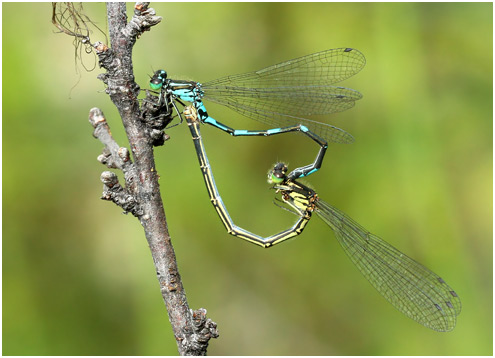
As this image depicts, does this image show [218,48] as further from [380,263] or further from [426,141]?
[380,263]

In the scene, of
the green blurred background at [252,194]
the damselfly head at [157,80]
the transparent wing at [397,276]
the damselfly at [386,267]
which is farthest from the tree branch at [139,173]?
the transparent wing at [397,276]

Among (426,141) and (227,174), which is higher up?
(426,141)

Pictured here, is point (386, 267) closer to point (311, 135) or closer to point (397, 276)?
point (397, 276)

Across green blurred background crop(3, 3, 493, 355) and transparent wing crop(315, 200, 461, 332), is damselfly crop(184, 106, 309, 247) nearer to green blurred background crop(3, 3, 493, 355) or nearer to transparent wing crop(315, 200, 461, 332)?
green blurred background crop(3, 3, 493, 355)

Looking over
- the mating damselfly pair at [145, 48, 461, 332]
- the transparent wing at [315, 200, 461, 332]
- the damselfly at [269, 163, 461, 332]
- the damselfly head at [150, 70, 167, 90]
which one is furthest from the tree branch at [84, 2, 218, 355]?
the transparent wing at [315, 200, 461, 332]

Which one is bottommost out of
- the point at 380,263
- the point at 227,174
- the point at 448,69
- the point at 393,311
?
the point at 393,311

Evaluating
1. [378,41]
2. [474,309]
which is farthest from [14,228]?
[474,309]

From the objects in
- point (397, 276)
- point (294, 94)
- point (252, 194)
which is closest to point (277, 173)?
point (252, 194)
